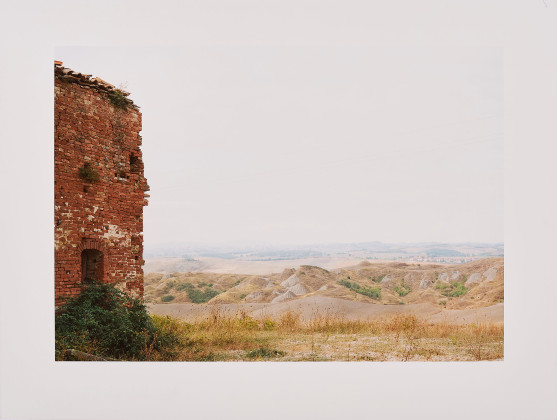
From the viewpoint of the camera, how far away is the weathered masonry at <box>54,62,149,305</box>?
7773 mm

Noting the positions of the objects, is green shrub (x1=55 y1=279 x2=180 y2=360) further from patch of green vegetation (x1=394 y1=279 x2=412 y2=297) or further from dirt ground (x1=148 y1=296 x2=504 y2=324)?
patch of green vegetation (x1=394 y1=279 x2=412 y2=297)

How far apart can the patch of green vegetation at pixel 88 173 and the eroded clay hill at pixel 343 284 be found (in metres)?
7.66

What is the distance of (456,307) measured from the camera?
46.2 feet

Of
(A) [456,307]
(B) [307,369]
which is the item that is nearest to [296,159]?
(A) [456,307]

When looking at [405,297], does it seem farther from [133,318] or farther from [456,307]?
[133,318]

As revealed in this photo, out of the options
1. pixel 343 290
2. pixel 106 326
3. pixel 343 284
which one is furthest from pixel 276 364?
pixel 343 284

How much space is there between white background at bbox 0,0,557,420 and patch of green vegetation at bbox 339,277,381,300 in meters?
8.06

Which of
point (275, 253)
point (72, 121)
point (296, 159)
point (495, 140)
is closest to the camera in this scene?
point (72, 121)

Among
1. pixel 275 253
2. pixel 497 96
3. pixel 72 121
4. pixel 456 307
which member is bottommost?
pixel 456 307

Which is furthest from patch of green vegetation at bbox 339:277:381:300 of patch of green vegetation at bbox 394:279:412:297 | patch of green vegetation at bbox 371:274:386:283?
patch of green vegetation at bbox 394:279:412:297

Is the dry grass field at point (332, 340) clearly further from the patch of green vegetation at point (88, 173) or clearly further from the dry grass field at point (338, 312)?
the patch of green vegetation at point (88, 173)

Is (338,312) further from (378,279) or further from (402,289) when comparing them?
(402,289)

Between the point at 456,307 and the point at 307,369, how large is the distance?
25.9 ft

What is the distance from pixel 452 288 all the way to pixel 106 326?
10.9m
